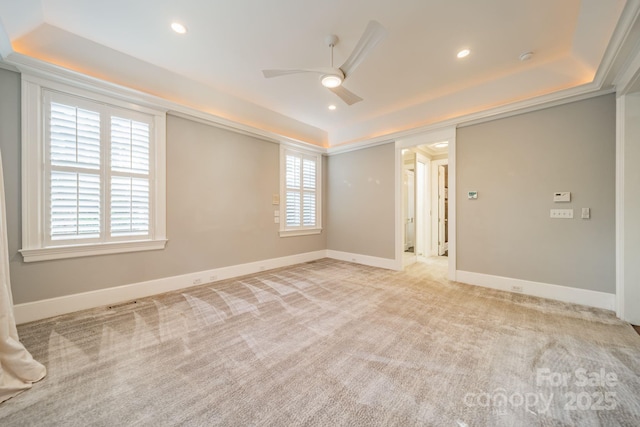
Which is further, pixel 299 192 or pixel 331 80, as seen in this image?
pixel 299 192

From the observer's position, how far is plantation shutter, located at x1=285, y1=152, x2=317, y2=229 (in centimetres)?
507

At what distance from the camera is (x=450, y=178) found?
13.0 feet

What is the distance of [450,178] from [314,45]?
2.98 meters

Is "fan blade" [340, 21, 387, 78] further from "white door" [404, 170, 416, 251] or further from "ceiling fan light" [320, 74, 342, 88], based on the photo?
"white door" [404, 170, 416, 251]

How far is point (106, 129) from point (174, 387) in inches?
122

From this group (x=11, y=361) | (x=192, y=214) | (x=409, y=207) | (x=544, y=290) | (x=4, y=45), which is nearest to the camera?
(x=11, y=361)

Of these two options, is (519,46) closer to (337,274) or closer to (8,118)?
(337,274)

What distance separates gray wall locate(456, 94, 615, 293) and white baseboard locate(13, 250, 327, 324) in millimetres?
3972

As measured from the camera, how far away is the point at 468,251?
3812 mm

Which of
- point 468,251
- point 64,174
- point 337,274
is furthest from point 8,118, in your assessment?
point 468,251

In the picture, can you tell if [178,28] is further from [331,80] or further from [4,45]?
[331,80]

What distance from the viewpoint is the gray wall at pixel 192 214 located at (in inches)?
94.8

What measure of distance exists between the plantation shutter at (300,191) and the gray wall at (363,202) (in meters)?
0.50

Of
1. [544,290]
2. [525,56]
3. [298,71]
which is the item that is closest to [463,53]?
[525,56]
